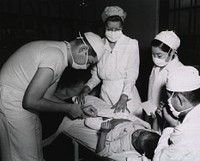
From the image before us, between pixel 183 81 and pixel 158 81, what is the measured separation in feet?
3.40

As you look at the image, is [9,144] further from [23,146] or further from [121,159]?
[121,159]

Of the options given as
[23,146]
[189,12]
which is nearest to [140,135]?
[23,146]

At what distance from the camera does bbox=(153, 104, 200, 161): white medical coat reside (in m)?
1.33

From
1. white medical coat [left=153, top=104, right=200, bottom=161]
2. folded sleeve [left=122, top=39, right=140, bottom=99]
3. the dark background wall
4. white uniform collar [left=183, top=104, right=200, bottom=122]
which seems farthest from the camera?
the dark background wall

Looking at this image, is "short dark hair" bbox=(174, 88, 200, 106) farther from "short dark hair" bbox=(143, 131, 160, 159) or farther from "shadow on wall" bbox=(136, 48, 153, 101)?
"shadow on wall" bbox=(136, 48, 153, 101)

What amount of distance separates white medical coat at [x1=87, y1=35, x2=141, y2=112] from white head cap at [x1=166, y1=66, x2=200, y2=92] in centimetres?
107

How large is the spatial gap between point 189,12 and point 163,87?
3454mm

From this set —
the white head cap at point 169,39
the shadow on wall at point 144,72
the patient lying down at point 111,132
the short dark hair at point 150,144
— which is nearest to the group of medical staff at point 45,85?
the white head cap at point 169,39

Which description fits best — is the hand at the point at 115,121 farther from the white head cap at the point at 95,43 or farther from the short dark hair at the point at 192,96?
the short dark hair at the point at 192,96

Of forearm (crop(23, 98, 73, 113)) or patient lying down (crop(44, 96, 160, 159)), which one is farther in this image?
patient lying down (crop(44, 96, 160, 159))

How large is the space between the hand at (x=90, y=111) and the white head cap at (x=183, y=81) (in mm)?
1067

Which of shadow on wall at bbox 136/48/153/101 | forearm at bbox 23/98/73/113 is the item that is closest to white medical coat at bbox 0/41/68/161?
forearm at bbox 23/98/73/113

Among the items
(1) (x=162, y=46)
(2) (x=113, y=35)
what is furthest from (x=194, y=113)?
(2) (x=113, y=35)

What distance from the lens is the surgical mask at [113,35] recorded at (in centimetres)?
276
